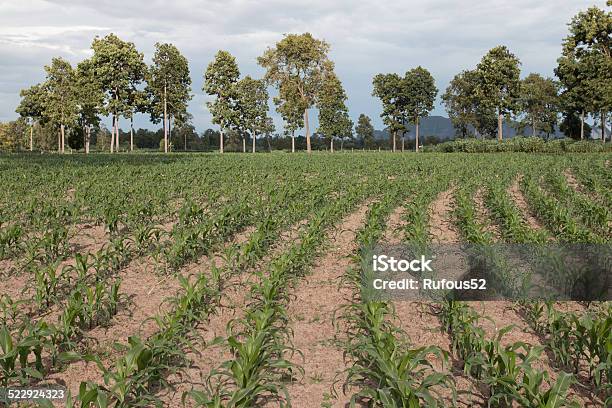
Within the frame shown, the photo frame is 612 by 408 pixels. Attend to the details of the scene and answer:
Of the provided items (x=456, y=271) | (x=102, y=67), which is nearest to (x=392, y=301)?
(x=456, y=271)

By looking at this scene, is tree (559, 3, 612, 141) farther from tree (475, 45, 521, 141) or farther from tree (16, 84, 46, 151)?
tree (16, 84, 46, 151)

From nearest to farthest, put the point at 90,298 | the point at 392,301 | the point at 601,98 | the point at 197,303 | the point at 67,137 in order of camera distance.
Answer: the point at 90,298 < the point at 197,303 < the point at 392,301 < the point at 601,98 < the point at 67,137

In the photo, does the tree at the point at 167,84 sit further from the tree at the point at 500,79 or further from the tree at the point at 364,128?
the tree at the point at 364,128

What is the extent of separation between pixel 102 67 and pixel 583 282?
59.6m

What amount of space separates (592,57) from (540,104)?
39.6 metres

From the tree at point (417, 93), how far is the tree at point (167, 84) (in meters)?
39.5

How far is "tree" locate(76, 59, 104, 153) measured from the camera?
57.5 metres

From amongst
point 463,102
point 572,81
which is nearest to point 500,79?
point 572,81

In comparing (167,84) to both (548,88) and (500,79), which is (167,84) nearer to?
(500,79)

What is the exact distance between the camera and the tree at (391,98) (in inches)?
3329

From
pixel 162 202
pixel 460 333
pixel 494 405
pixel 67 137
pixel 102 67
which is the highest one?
pixel 102 67

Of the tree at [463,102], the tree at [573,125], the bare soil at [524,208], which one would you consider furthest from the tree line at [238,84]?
the bare soil at [524,208]

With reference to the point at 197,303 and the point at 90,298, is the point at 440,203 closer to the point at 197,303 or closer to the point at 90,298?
the point at 197,303

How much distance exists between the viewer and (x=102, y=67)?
186 feet
